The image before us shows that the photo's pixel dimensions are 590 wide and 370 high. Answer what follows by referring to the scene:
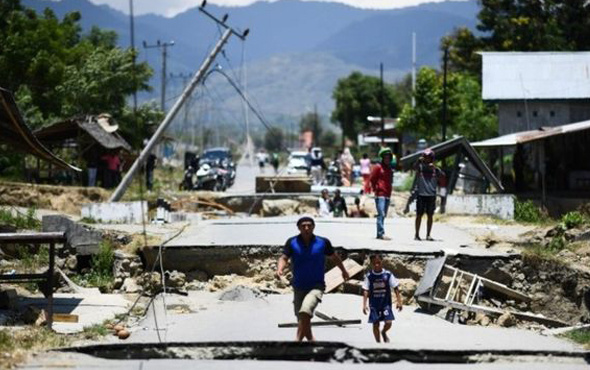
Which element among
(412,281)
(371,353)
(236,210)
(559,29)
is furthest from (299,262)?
(559,29)

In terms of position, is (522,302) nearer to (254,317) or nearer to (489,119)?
(254,317)

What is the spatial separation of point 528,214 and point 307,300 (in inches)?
602

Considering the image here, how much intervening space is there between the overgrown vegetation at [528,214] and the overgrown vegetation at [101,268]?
11104mm

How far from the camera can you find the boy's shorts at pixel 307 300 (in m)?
11.5

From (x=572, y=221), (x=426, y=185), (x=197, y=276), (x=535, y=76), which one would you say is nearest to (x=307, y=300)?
(x=197, y=276)

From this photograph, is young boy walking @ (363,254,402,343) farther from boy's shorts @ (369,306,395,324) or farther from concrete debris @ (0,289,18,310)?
concrete debris @ (0,289,18,310)

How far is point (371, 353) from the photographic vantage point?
10.2 m

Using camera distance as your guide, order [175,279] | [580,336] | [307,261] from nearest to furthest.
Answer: [307,261]
[580,336]
[175,279]

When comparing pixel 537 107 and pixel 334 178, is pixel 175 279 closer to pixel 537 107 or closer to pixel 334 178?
pixel 334 178

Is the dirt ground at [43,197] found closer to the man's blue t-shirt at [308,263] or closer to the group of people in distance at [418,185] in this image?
the group of people in distance at [418,185]

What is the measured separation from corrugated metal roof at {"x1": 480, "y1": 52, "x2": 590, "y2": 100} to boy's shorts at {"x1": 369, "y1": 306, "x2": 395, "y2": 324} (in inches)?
1196

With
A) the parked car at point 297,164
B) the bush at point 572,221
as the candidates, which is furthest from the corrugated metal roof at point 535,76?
the bush at point 572,221

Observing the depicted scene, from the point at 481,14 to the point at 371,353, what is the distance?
181 feet

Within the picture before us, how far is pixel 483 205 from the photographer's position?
2681cm
